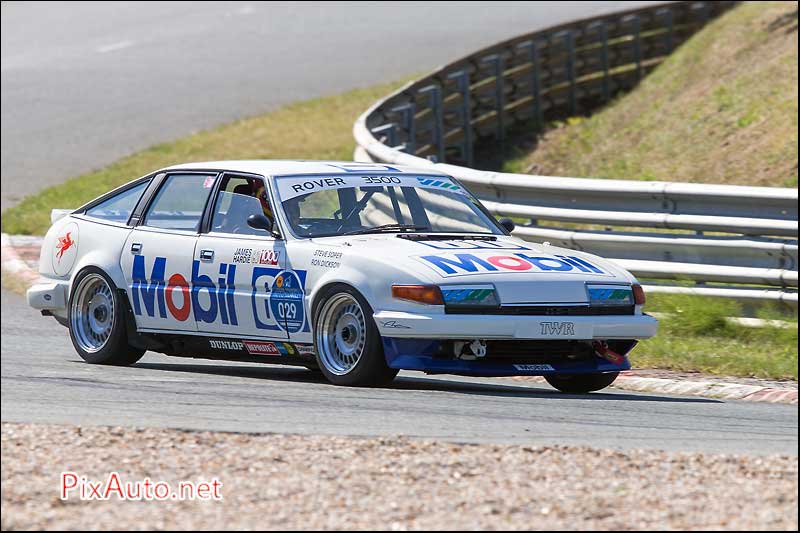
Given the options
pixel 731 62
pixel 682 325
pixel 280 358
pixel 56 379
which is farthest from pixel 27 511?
pixel 731 62

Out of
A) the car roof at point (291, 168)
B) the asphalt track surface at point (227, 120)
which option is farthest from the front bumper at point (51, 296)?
the car roof at point (291, 168)

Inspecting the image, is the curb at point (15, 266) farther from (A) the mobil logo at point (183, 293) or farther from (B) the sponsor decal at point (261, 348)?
(B) the sponsor decal at point (261, 348)

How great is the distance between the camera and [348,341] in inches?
353

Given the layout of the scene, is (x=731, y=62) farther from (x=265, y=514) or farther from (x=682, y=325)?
(x=265, y=514)

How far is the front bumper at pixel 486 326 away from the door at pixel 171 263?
5.29ft

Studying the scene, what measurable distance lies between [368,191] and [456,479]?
418 centimetres

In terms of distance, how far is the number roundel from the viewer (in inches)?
364

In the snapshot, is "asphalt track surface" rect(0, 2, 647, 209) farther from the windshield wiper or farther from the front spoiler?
the front spoiler

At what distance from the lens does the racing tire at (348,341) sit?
8742mm

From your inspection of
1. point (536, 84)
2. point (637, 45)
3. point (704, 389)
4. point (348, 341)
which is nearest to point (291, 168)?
point (348, 341)

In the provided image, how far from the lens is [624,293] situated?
9172mm

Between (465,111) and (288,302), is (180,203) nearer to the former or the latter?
(288,302)

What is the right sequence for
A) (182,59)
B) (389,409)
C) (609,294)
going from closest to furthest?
1. (389,409)
2. (609,294)
3. (182,59)

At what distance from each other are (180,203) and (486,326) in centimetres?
264
